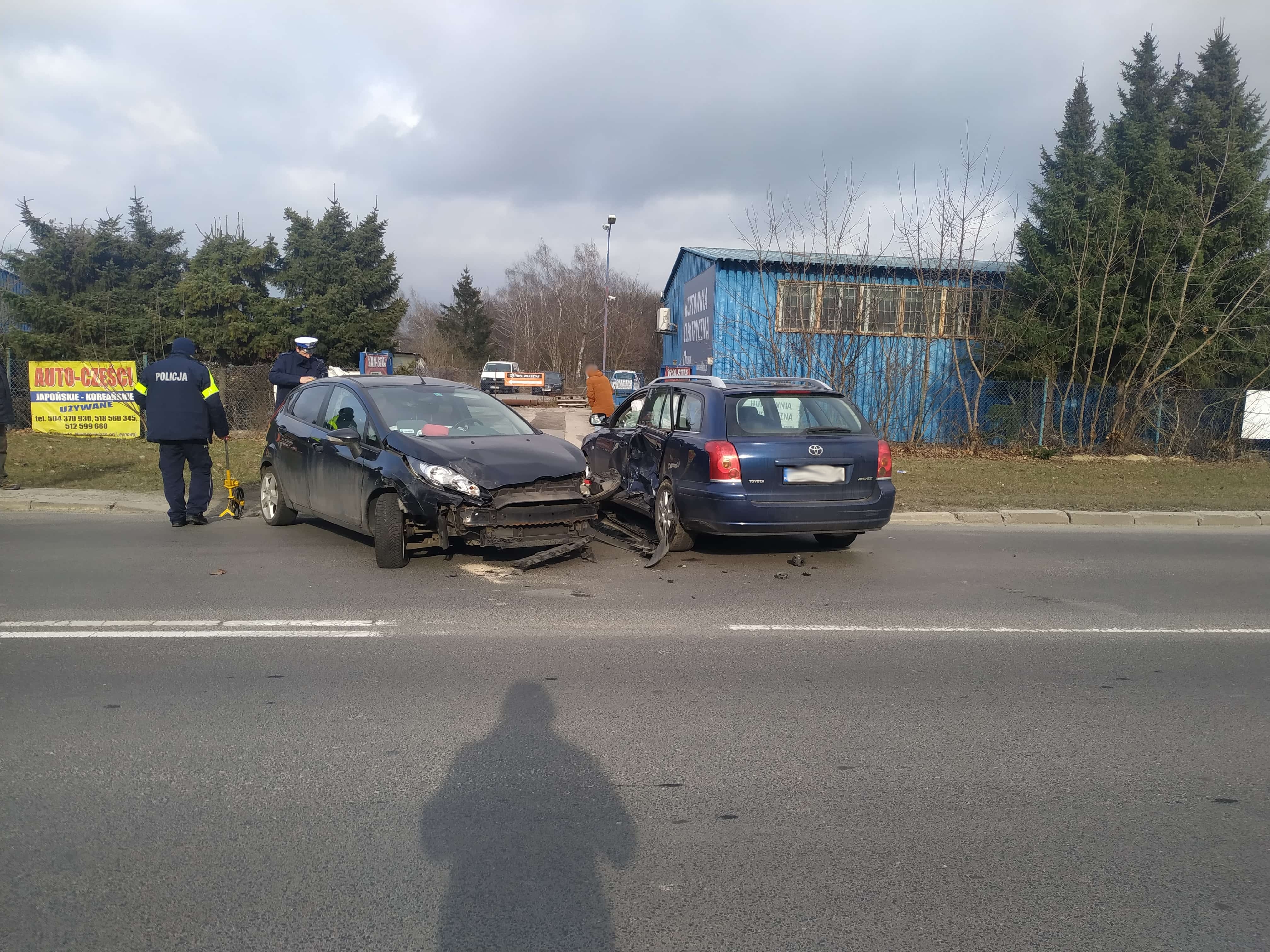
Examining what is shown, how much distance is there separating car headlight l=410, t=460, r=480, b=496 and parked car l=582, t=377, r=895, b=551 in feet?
6.47

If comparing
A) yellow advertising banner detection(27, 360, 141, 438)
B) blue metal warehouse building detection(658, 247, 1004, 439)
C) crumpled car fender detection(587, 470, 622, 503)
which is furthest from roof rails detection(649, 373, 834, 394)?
yellow advertising banner detection(27, 360, 141, 438)

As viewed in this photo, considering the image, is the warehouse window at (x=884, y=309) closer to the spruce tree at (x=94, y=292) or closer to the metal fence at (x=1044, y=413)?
the metal fence at (x=1044, y=413)

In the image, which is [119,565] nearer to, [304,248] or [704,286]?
[704,286]

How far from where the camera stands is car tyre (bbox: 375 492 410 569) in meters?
7.88

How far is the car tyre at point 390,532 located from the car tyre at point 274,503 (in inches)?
88.4

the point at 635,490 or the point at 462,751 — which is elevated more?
the point at 635,490

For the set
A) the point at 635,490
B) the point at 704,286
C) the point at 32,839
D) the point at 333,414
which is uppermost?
the point at 704,286

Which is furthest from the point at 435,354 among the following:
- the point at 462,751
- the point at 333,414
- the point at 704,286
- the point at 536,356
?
the point at 462,751

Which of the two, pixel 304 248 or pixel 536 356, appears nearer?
pixel 304 248

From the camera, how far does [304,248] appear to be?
3108 centimetres

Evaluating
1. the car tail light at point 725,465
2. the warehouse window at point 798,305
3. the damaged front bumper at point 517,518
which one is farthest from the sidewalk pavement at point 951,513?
the warehouse window at point 798,305

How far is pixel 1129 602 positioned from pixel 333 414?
703 centimetres

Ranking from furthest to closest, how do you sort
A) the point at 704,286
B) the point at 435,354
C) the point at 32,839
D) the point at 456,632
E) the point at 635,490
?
1. the point at 435,354
2. the point at 704,286
3. the point at 635,490
4. the point at 456,632
5. the point at 32,839

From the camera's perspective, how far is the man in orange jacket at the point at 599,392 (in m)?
18.4
